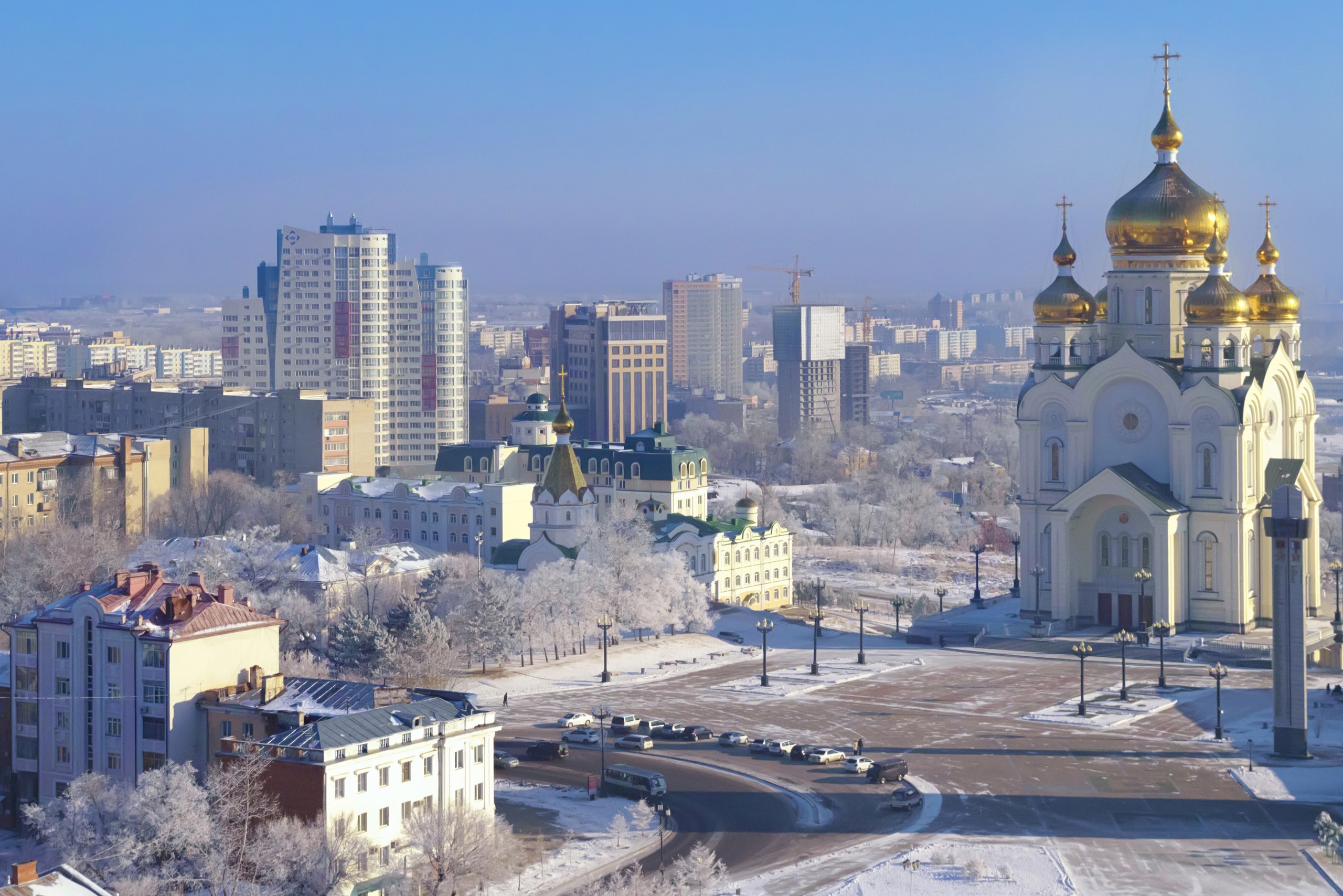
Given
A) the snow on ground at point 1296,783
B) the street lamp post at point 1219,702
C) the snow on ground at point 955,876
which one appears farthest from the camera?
the street lamp post at point 1219,702

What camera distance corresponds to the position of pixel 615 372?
156 metres

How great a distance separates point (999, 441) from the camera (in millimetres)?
168750

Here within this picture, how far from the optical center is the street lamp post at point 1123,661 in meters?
54.9

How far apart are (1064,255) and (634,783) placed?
30.9 meters

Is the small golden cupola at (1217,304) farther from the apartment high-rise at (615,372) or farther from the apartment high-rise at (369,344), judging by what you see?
the apartment high-rise at (615,372)

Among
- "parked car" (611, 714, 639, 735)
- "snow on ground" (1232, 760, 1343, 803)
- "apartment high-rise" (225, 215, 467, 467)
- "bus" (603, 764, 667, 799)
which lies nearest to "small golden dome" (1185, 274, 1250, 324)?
"snow on ground" (1232, 760, 1343, 803)

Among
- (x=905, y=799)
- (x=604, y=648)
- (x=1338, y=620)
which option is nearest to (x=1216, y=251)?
(x=1338, y=620)

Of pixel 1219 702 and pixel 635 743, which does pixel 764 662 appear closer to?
pixel 635 743

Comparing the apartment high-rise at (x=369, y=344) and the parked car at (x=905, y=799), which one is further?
the apartment high-rise at (x=369, y=344)

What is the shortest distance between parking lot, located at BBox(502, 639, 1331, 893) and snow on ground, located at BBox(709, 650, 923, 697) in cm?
30

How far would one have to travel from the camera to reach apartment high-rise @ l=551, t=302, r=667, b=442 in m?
155

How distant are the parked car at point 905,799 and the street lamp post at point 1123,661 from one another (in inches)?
442

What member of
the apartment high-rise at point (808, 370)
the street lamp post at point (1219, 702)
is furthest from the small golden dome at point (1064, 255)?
the apartment high-rise at point (808, 370)

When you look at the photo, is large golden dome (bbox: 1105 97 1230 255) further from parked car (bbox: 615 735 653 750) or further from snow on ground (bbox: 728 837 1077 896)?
snow on ground (bbox: 728 837 1077 896)
